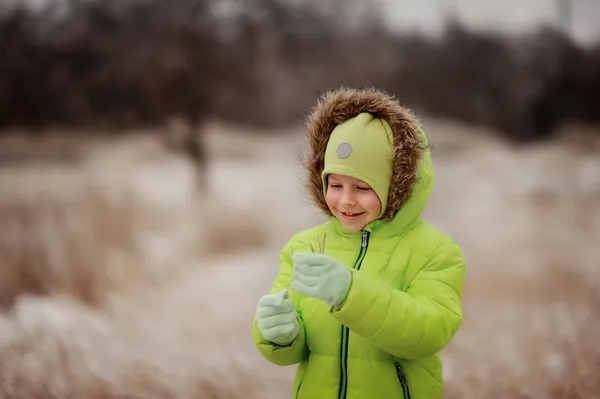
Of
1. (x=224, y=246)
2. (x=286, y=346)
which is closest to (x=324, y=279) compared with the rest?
(x=286, y=346)

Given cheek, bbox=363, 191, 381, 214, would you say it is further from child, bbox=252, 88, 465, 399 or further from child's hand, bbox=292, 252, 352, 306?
child's hand, bbox=292, 252, 352, 306

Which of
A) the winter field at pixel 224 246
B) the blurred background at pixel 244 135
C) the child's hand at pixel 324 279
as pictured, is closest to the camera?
the child's hand at pixel 324 279

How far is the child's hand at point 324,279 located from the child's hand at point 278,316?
9cm

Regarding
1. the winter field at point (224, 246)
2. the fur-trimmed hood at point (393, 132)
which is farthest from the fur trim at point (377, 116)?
the winter field at point (224, 246)

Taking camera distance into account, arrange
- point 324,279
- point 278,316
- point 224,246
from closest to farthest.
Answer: point 324,279 → point 278,316 → point 224,246

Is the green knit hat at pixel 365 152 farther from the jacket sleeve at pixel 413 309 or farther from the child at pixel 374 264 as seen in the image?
the jacket sleeve at pixel 413 309

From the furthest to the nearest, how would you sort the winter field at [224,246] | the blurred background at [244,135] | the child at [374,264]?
the blurred background at [244,135] → the winter field at [224,246] → the child at [374,264]

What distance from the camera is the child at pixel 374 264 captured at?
1.21 meters

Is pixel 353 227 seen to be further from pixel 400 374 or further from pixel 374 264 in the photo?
pixel 400 374

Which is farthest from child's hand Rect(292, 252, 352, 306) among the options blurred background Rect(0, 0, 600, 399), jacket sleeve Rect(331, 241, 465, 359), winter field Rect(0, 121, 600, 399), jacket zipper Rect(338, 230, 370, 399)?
blurred background Rect(0, 0, 600, 399)

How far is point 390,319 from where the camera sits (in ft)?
3.72

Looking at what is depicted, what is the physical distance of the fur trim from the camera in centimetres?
125

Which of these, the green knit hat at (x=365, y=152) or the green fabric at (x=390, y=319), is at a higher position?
the green knit hat at (x=365, y=152)

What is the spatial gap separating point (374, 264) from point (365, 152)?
22 centimetres
